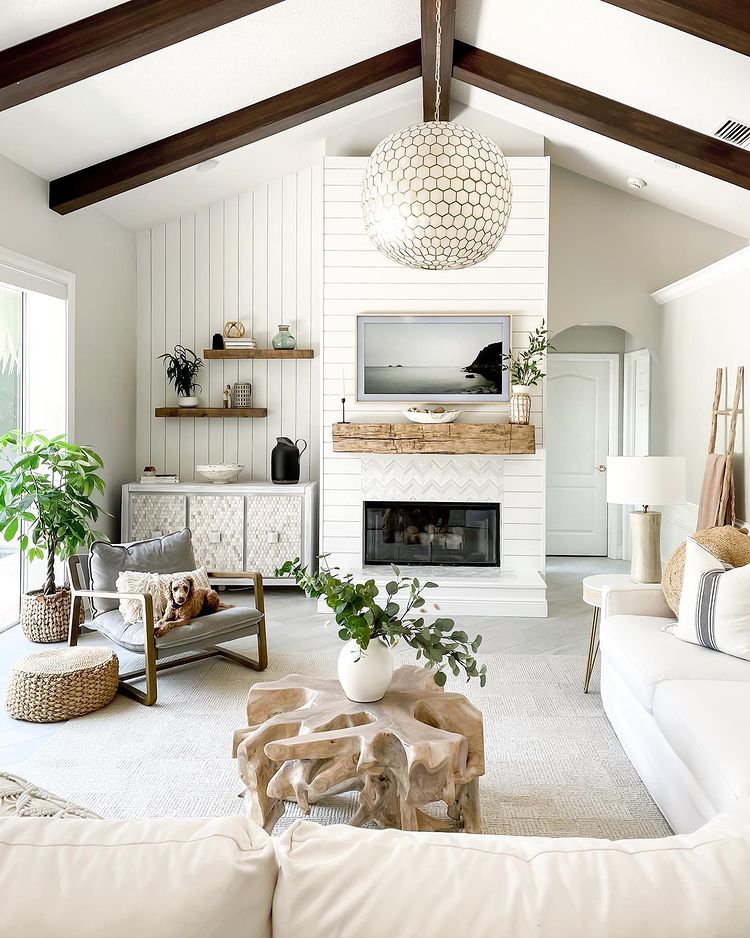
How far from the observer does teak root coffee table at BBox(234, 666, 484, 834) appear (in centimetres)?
222

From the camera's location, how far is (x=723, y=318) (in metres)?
5.05

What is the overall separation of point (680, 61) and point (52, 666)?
13.2 ft

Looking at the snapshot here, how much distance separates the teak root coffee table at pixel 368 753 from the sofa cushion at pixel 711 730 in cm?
61

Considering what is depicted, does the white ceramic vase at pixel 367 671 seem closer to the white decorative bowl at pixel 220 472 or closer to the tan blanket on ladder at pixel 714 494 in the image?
the tan blanket on ladder at pixel 714 494

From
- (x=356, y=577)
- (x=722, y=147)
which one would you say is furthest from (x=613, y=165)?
(x=356, y=577)

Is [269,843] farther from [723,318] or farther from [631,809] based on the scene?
[723,318]

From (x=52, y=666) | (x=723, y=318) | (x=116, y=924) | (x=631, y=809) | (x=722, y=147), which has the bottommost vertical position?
(x=631, y=809)

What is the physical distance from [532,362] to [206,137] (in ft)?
8.60

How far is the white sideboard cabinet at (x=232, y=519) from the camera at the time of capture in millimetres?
5828

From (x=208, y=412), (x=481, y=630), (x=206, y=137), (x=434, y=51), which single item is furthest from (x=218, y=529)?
(x=434, y=51)

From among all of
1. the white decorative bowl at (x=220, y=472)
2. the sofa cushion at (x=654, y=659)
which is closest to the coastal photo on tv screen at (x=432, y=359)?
the white decorative bowl at (x=220, y=472)

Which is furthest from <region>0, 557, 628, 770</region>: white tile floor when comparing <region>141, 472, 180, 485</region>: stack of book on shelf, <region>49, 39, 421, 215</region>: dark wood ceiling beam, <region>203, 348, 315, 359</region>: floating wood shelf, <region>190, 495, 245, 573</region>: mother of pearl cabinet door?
<region>49, 39, 421, 215</region>: dark wood ceiling beam

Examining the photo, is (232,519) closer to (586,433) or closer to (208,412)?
(208,412)

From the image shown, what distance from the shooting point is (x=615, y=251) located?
624 centimetres
